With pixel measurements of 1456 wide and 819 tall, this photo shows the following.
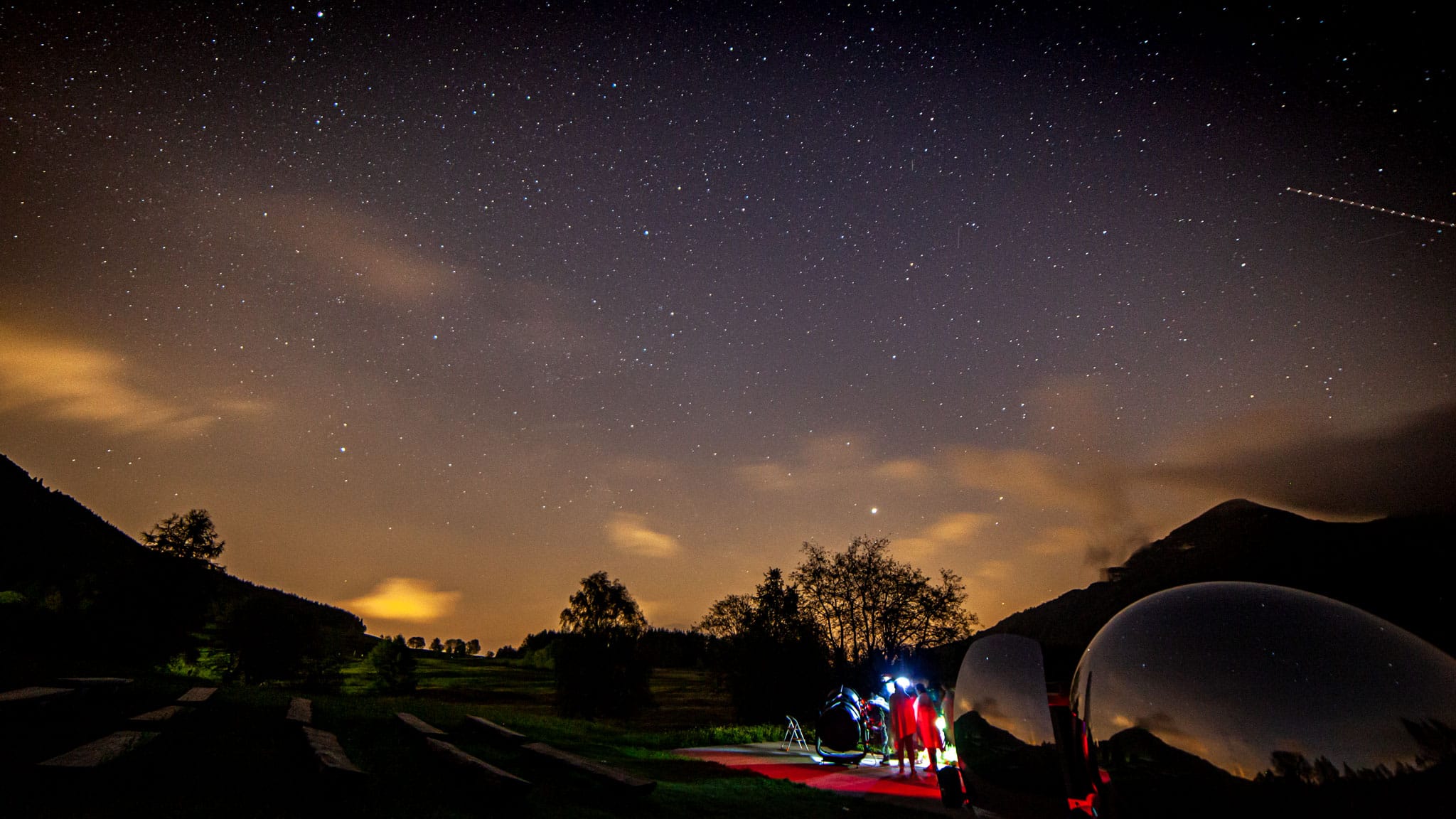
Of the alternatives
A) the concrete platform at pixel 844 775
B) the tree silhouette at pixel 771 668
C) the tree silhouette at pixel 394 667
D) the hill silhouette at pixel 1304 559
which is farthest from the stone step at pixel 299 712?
the tree silhouette at pixel 394 667

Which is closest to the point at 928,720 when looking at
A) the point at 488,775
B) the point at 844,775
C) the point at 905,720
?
the point at 905,720

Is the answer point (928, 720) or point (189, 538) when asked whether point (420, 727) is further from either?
point (189, 538)

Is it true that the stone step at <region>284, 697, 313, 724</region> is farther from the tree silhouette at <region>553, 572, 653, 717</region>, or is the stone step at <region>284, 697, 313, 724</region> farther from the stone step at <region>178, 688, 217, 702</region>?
the tree silhouette at <region>553, 572, 653, 717</region>

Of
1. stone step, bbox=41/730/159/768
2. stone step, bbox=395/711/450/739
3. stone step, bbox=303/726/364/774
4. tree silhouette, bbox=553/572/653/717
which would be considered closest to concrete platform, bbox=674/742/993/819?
stone step, bbox=395/711/450/739

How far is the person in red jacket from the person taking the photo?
1116cm

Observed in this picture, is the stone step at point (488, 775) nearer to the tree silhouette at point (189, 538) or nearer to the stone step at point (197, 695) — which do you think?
the stone step at point (197, 695)

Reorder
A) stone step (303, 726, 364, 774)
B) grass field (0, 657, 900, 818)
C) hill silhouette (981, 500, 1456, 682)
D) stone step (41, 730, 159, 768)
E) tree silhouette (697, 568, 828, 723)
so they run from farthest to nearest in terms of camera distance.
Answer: hill silhouette (981, 500, 1456, 682), tree silhouette (697, 568, 828, 723), stone step (303, 726, 364, 774), grass field (0, 657, 900, 818), stone step (41, 730, 159, 768)

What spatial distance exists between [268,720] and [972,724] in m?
10.00

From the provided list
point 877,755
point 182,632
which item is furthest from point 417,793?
point 182,632

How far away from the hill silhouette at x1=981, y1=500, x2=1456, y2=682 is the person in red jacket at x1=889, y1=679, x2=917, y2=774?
18.7m

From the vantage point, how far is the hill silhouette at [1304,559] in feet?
132

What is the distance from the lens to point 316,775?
616cm

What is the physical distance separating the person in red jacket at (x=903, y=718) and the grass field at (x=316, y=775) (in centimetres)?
259

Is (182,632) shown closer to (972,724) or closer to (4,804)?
(4,804)
